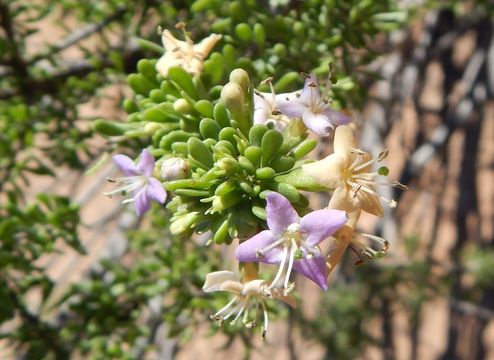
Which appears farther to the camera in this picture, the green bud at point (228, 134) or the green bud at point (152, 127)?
the green bud at point (152, 127)

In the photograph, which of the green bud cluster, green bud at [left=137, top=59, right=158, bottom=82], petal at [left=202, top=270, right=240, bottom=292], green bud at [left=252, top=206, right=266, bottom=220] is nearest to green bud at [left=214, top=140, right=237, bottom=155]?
the green bud cluster

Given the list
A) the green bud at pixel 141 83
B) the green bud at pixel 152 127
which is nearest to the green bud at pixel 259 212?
the green bud at pixel 152 127

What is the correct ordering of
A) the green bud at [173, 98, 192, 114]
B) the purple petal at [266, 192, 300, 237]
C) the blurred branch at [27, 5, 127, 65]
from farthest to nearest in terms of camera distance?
the blurred branch at [27, 5, 127, 65] → the green bud at [173, 98, 192, 114] → the purple petal at [266, 192, 300, 237]

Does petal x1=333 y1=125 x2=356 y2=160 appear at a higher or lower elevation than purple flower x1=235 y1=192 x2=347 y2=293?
higher

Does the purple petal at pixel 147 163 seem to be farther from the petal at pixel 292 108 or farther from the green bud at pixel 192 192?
the petal at pixel 292 108

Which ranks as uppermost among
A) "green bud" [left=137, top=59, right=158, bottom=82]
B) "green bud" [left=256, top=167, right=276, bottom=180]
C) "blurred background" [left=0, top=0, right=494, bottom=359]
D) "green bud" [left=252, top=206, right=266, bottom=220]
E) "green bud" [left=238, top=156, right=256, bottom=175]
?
"green bud" [left=137, top=59, right=158, bottom=82]

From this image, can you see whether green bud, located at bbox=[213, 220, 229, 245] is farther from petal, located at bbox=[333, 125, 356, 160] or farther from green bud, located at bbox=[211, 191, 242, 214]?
petal, located at bbox=[333, 125, 356, 160]

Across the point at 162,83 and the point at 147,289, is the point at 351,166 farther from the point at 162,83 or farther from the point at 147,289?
the point at 147,289
